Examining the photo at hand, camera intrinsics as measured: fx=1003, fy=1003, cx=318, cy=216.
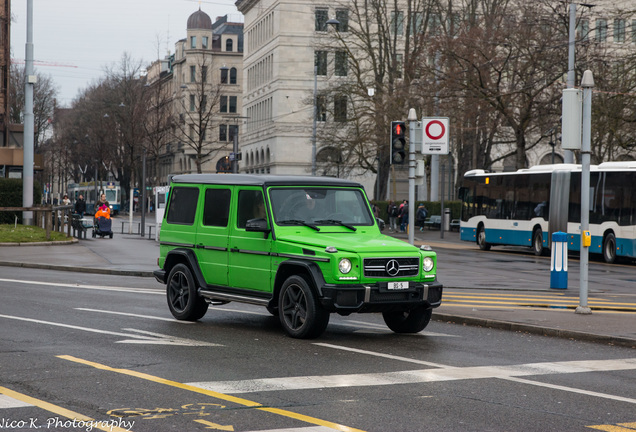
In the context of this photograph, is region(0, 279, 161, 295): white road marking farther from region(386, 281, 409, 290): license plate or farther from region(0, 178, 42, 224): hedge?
region(0, 178, 42, 224): hedge

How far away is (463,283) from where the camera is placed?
21.3m

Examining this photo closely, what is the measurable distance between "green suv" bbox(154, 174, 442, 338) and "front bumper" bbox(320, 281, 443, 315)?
1 centimetres

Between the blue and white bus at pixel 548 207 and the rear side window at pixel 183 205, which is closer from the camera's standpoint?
the rear side window at pixel 183 205

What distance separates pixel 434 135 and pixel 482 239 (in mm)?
21383

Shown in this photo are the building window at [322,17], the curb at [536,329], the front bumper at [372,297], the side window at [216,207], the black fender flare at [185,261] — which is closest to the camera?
the front bumper at [372,297]

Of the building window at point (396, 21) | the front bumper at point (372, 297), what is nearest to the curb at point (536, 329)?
the front bumper at point (372, 297)

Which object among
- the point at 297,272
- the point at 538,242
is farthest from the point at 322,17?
the point at 297,272

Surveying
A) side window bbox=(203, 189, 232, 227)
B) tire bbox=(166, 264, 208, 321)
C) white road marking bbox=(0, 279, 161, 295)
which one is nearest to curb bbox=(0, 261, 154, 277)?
white road marking bbox=(0, 279, 161, 295)

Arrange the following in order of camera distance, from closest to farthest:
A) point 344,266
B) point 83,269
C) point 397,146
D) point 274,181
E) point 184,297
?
point 344,266 → point 274,181 → point 184,297 → point 397,146 → point 83,269

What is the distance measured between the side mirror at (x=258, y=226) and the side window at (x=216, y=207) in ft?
2.92

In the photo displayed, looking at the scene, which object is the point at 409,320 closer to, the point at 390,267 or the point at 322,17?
the point at 390,267

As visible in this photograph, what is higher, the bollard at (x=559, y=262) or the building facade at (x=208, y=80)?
the building facade at (x=208, y=80)

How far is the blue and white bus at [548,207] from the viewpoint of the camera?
31.7m

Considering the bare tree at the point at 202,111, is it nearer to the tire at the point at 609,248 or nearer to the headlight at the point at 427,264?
the tire at the point at 609,248
